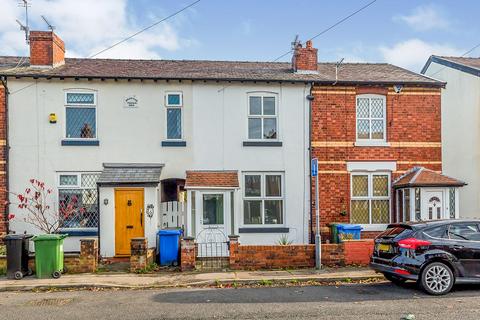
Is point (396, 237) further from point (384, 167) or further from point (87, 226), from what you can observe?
point (87, 226)

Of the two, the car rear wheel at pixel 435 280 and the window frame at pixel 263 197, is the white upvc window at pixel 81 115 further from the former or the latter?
the car rear wheel at pixel 435 280

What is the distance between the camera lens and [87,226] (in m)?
15.6

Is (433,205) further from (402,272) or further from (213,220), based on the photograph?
(213,220)

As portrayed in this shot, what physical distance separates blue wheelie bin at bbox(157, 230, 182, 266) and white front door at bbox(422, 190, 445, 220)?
759cm

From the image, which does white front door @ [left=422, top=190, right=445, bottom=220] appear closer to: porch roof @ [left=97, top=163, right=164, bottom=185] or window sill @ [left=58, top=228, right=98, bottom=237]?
porch roof @ [left=97, top=163, right=164, bottom=185]

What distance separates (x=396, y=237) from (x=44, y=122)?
11.1 meters

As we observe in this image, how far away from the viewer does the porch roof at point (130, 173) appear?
48.1 feet

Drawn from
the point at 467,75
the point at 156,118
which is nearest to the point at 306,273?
the point at 156,118

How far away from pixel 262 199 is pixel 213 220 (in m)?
1.77

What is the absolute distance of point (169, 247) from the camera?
1330cm

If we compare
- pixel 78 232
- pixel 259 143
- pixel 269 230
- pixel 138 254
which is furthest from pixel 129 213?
pixel 259 143

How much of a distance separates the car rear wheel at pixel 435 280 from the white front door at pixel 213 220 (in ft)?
23.0

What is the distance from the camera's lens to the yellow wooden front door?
14859 mm

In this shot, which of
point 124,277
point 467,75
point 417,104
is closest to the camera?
point 124,277
